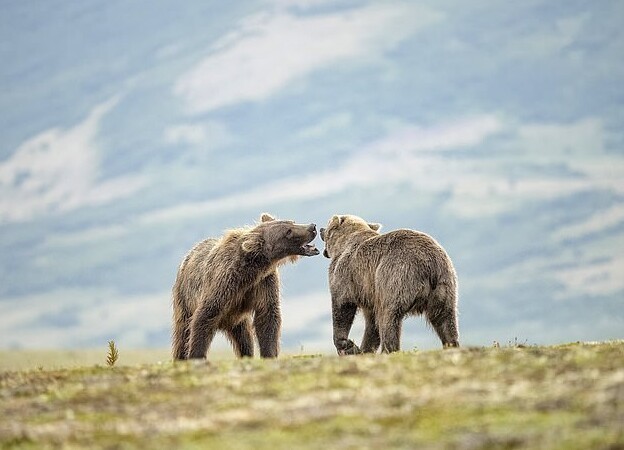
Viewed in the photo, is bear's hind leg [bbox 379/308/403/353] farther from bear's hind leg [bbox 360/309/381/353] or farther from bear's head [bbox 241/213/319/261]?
bear's head [bbox 241/213/319/261]

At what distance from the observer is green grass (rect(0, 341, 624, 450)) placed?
35.8 feet

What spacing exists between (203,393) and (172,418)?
1.43 metres

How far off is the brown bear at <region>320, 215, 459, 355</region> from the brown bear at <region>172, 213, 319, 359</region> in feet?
3.71

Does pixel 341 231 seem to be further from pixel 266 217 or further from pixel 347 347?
pixel 347 347

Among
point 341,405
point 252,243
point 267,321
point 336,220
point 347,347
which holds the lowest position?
point 341,405

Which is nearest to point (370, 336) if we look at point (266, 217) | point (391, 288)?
point (391, 288)

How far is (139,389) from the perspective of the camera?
14.4m

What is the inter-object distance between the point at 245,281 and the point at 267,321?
970 mm

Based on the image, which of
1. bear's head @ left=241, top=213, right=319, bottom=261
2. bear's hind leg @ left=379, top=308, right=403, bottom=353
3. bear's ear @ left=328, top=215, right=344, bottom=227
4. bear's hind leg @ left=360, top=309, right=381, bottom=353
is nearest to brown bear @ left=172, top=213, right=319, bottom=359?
bear's head @ left=241, top=213, right=319, bottom=261

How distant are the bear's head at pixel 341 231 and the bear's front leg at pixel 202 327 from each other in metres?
3.50

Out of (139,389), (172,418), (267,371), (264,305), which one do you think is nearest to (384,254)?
(264,305)

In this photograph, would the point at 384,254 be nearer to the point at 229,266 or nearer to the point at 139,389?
the point at 229,266

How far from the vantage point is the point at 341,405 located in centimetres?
1234

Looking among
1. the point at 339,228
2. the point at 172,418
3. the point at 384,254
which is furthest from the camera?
the point at 339,228
